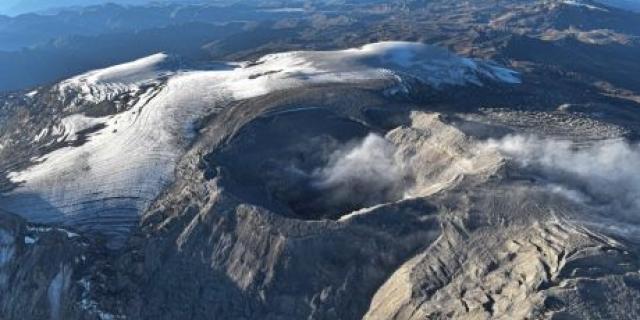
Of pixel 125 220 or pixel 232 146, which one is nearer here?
pixel 125 220

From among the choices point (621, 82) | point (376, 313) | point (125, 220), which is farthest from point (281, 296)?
point (621, 82)

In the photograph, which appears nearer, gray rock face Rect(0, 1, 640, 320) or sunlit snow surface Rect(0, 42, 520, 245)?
gray rock face Rect(0, 1, 640, 320)

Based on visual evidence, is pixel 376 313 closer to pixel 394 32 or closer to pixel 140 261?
pixel 140 261

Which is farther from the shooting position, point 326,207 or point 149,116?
point 149,116

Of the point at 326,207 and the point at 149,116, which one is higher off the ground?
the point at 149,116

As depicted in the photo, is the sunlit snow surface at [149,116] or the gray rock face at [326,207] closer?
the gray rock face at [326,207]
